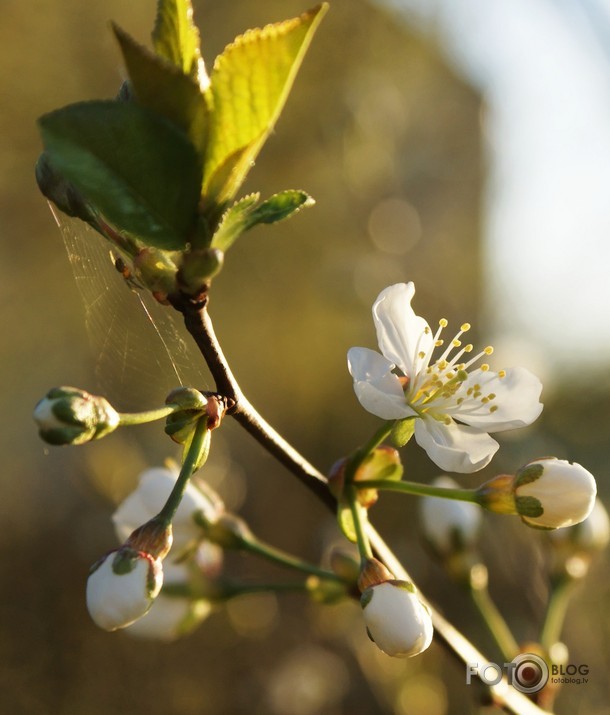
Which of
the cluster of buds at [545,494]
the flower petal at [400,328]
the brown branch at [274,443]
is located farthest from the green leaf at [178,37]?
the cluster of buds at [545,494]

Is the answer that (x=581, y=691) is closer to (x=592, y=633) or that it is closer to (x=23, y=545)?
(x=592, y=633)

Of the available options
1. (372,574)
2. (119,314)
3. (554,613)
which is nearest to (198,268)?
(372,574)

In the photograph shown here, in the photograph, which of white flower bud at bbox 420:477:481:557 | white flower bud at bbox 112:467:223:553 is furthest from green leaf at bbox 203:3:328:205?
white flower bud at bbox 420:477:481:557

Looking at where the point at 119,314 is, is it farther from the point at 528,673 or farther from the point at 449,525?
the point at 528,673

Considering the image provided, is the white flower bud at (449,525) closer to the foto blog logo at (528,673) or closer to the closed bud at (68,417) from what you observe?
the foto blog logo at (528,673)

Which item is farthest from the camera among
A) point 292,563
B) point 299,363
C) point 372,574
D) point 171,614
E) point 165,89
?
point 299,363
